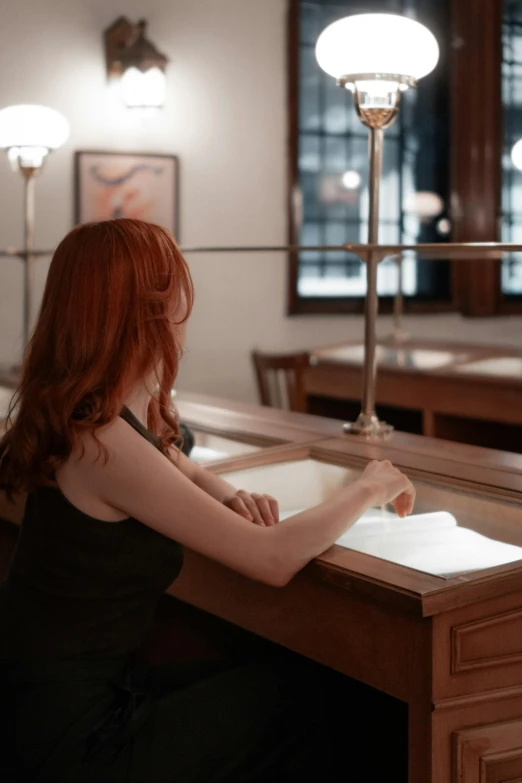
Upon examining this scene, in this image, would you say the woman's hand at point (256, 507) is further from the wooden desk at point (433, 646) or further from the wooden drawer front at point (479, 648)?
the wooden drawer front at point (479, 648)

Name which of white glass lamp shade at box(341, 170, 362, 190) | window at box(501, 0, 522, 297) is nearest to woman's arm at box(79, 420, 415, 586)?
white glass lamp shade at box(341, 170, 362, 190)

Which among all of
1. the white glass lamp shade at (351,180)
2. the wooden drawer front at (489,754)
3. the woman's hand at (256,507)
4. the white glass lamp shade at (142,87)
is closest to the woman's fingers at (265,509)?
the woman's hand at (256,507)

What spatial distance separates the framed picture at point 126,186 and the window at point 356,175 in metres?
1.06

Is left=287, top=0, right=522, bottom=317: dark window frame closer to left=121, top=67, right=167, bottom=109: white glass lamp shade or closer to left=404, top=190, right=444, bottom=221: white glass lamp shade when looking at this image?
left=404, top=190, right=444, bottom=221: white glass lamp shade

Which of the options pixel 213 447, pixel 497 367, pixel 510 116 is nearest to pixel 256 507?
pixel 213 447

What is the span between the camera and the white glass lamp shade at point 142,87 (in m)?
6.23

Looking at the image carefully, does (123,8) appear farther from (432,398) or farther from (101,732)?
(101,732)

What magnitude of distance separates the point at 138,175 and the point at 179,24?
1077 millimetres

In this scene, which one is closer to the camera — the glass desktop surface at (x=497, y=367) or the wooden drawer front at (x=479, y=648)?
the wooden drawer front at (x=479, y=648)

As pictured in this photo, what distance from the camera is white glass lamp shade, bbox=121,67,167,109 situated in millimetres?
6227

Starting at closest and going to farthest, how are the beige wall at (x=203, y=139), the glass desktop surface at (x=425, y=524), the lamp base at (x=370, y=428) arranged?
1. the glass desktop surface at (x=425, y=524)
2. the lamp base at (x=370, y=428)
3. the beige wall at (x=203, y=139)

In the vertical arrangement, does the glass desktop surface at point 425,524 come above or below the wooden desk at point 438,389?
below

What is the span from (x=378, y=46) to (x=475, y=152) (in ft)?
17.5

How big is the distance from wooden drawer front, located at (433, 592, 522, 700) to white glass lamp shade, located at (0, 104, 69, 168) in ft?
9.82
